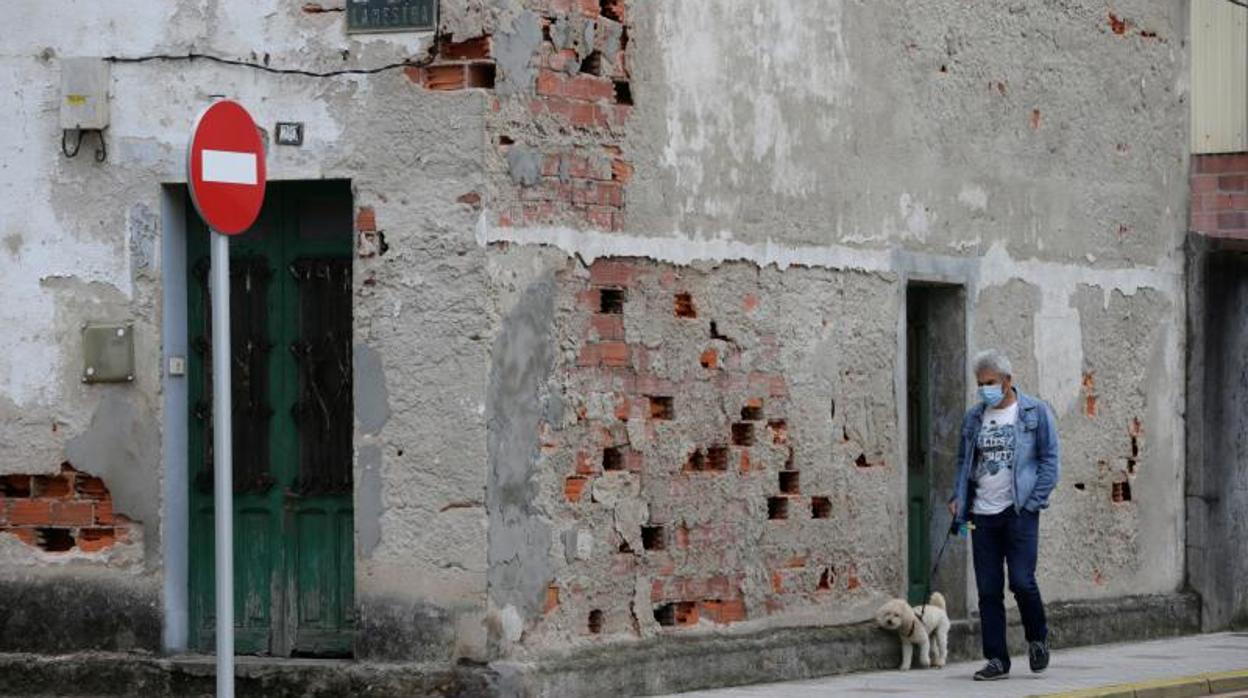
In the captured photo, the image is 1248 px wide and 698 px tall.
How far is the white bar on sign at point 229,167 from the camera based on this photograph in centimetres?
1052

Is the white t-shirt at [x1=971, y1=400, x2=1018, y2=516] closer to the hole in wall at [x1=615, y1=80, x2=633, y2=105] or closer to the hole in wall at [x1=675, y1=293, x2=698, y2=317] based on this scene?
the hole in wall at [x1=675, y1=293, x2=698, y2=317]

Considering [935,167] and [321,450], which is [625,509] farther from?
[935,167]

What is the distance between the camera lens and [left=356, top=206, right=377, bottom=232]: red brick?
13.4 m

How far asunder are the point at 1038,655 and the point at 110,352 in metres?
5.74

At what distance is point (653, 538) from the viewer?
14.4 m

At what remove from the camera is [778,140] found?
15352 millimetres

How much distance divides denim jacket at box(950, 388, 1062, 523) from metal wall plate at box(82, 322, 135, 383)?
16.1 ft

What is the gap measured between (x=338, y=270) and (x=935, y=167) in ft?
15.3

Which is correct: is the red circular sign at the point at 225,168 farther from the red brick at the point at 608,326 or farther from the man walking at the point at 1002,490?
the man walking at the point at 1002,490

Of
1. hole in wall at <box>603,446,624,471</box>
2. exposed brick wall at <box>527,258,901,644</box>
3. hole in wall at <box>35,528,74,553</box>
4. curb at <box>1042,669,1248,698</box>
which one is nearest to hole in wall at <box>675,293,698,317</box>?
exposed brick wall at <box>527,258,901,644</box>

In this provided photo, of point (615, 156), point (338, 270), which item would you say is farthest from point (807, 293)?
point (338, 270)

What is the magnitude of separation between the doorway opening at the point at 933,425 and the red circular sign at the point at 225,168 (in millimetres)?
7325

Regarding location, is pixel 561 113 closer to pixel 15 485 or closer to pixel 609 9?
pixel 609 9

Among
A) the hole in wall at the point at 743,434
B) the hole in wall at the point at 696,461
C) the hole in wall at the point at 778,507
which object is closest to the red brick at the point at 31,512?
the hole in wall at the point at 696,461
